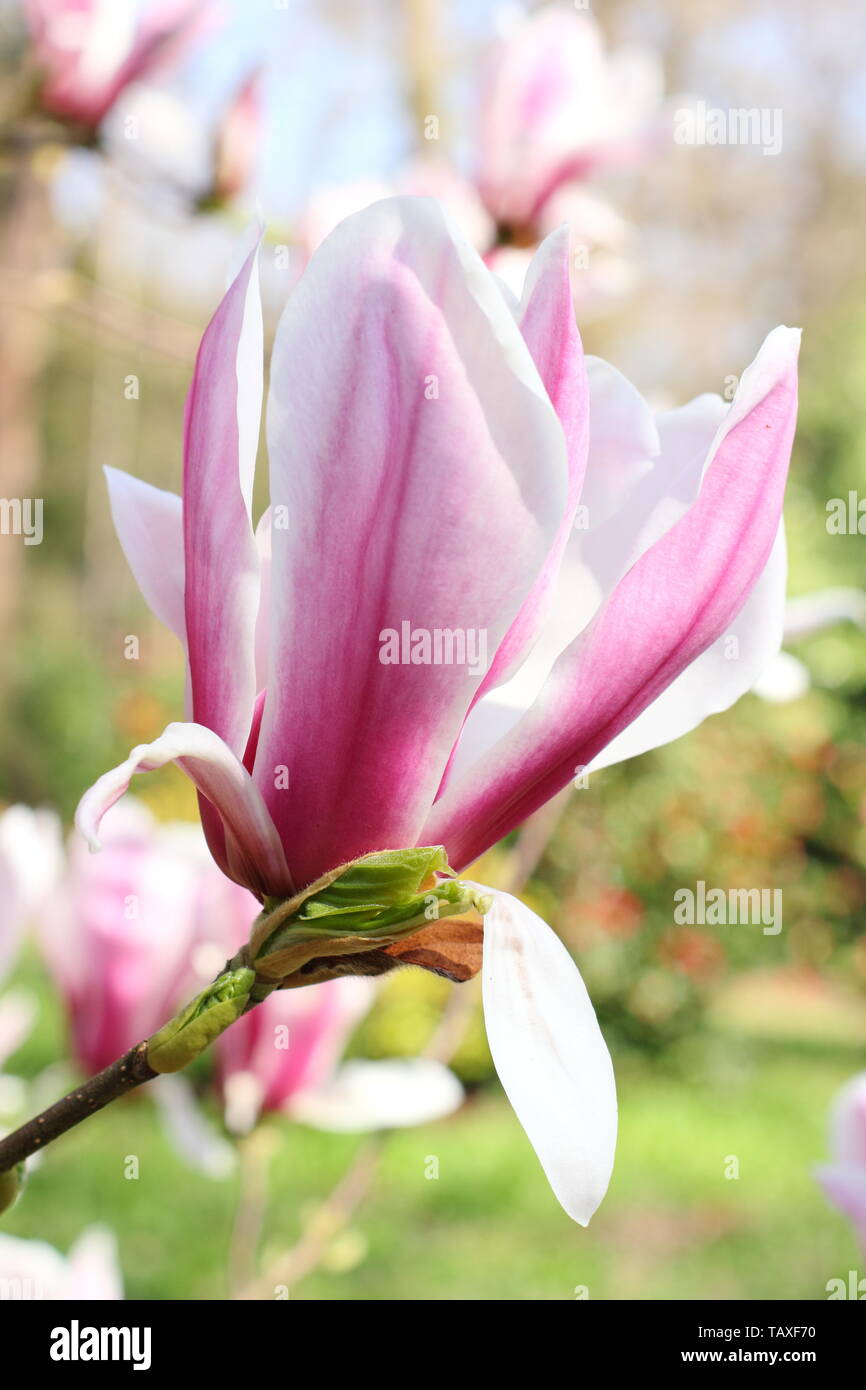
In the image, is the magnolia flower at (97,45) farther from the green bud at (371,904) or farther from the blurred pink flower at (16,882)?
the green bud at (371,904)

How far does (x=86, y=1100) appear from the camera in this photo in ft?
1.42

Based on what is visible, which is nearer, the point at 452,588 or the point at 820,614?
the point at 452,588

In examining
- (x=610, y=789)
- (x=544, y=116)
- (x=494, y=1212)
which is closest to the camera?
(x=544, y=116)

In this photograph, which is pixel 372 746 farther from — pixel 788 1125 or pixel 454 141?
pixel 788 1125

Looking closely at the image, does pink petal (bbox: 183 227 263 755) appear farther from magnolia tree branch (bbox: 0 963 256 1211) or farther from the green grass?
the green grass

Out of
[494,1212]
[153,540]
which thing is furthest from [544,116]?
[494,1212]

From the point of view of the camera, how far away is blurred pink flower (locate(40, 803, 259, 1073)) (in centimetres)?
114

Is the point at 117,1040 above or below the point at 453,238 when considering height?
below

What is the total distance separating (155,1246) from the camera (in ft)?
13.2

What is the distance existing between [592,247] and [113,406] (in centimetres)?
A: 1301

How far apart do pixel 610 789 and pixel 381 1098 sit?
16.8 feet

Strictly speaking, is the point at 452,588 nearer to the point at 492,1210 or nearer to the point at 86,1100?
the point at 86,1100

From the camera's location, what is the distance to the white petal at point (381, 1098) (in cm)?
112
